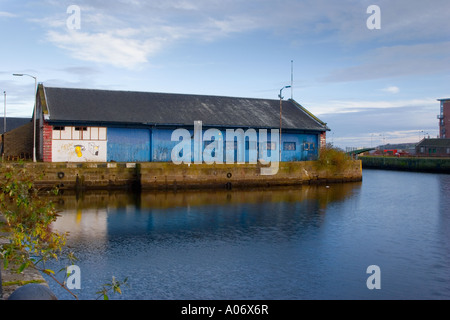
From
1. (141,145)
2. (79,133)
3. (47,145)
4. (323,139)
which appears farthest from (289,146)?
(47,145)

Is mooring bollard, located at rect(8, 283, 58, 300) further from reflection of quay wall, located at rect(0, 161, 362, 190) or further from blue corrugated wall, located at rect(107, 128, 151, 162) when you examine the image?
blue corrugated wall, located at rect(107, 128, 151, 162)

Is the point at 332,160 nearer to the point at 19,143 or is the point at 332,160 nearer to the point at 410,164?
the point at 19,143

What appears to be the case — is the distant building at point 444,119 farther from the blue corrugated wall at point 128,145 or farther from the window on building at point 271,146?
the blue corrugated wall at point 128,145

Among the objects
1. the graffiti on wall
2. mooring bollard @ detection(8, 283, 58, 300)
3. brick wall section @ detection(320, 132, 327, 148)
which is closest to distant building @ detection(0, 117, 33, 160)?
the graffiti on wall

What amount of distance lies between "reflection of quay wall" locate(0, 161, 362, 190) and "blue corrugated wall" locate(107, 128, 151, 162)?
12.3ft

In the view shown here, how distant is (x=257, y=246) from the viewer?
1852 cm

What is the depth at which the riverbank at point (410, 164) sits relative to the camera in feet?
231

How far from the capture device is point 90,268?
14.8 m

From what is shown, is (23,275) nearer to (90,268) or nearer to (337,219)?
(90,268)

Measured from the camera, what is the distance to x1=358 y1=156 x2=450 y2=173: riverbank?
7031 cm

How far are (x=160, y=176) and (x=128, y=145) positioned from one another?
20.6 feet

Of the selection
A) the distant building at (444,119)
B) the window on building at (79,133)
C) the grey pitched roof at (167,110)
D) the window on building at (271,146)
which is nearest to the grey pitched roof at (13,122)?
the grey pitched roof at (167,110)
